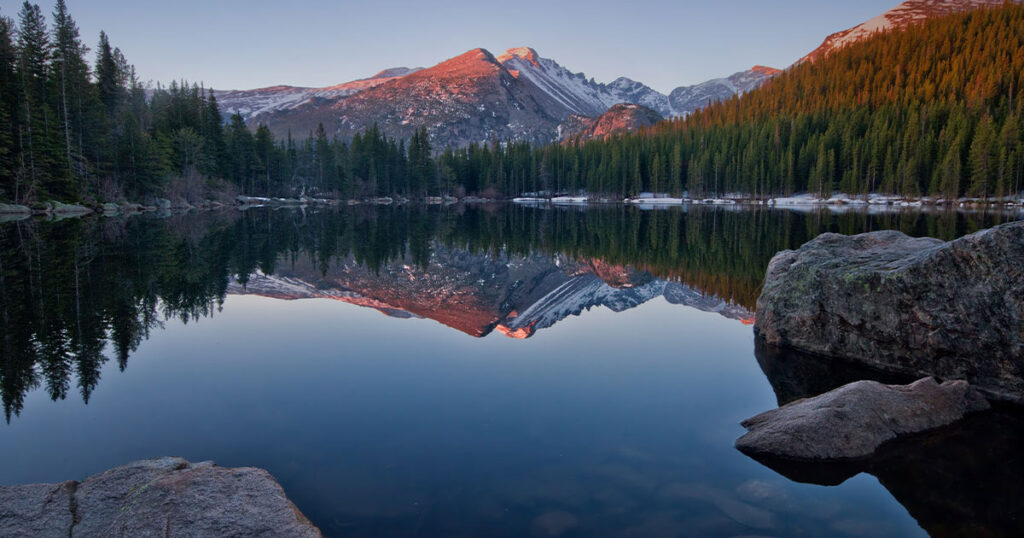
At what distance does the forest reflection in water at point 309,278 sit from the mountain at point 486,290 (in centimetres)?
6

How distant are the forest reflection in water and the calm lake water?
0.13m

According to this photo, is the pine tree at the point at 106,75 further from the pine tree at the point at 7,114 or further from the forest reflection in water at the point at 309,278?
the forest reflection in water at the point at 309,278

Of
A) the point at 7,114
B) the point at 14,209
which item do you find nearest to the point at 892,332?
the point at 14,209

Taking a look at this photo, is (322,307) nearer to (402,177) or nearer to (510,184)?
(402,177)

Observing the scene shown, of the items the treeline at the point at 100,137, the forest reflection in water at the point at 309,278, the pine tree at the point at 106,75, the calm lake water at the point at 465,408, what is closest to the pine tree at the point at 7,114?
the treeline at the point at 100,137

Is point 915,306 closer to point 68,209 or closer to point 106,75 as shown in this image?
point 68,209

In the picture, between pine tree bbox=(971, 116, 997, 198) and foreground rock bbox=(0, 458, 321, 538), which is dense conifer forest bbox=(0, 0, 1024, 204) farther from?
foreground rock bbox=(0, 458, 321, 538)

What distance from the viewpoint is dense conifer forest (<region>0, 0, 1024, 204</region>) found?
169 ft

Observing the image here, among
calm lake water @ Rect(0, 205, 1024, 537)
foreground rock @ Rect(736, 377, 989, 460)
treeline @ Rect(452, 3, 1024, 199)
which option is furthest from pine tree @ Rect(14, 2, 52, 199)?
treeline @ Rect(452, 3, 1024, 199)

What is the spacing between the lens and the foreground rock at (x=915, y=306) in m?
6.96

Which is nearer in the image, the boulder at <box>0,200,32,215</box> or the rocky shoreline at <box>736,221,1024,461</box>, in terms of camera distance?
the rocky shoreline at <box>736,221,1024,461</box>

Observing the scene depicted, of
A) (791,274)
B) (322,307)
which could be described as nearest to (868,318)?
(791,274)

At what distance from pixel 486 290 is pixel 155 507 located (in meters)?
14.6

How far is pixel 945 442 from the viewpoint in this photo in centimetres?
572
